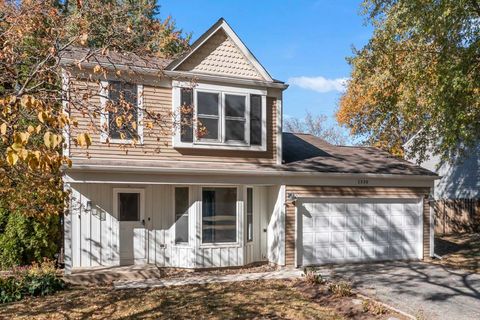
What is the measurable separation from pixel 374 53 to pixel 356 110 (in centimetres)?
1520

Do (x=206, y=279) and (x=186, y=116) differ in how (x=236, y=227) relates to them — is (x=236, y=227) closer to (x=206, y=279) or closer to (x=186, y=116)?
(x=206, y=279)

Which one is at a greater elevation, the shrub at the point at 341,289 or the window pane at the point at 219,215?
the window pane at the point at 219,215

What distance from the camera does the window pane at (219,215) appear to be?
1302 cm

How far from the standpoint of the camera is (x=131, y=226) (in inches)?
508

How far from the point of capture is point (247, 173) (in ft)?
42.2

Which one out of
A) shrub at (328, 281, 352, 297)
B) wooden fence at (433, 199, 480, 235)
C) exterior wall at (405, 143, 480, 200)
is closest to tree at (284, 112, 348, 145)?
exterior wall at (405, 143, 480, 200)

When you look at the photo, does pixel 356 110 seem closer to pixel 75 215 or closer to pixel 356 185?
pixel 356 185

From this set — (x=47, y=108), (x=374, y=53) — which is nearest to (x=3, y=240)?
(x=47, y=108)

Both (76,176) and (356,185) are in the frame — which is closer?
(76,176)

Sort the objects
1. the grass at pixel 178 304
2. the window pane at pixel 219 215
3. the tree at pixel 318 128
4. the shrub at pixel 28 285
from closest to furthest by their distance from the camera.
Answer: the grass at pixel 178 304
the shrub at pixel 28 285
the window pane at pixel 219 215
the tree at pixel 318 128

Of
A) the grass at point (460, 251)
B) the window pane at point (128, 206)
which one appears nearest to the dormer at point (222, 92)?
the window pane at point (128, 206)

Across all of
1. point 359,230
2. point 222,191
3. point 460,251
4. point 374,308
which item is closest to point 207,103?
point 222,191

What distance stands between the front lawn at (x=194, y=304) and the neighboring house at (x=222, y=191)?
2225 millimetres

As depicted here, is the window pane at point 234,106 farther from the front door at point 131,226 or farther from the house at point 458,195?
the house at point 458,195
